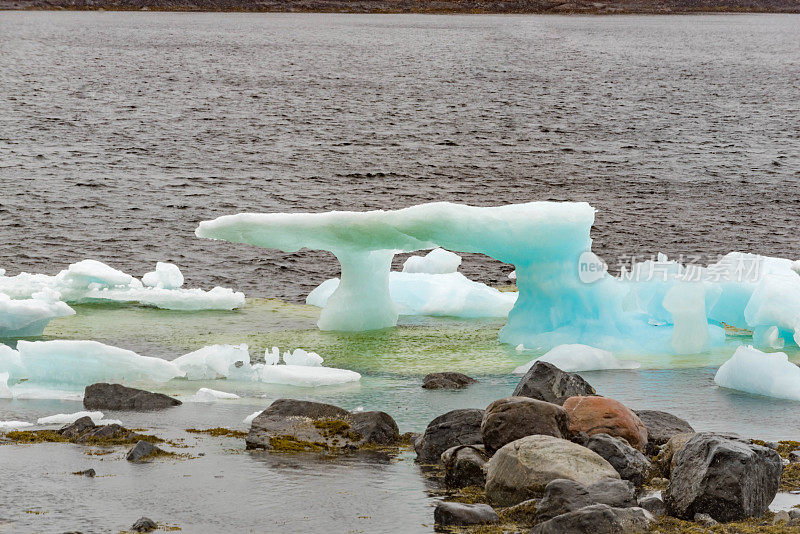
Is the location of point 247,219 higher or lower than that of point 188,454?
higher

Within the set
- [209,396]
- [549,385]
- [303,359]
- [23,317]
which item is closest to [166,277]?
[23,317]

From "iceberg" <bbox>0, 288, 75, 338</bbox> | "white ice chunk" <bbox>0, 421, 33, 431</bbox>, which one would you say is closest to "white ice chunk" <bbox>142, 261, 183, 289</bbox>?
"iceberg" <bbox>0, 288, 75, 338</bbox>

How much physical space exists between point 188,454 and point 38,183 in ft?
92.6

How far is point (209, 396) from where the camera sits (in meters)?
11.6

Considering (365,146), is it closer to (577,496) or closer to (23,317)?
(23,317)

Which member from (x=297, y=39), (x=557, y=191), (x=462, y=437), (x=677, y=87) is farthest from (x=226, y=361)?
(x=297, y=39)

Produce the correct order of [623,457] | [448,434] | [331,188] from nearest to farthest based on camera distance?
1. [623,457]
2. [448,434]
3. [331,188]

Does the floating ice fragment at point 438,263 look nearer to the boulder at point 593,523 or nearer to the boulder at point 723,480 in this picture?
the boulder at point 723,480

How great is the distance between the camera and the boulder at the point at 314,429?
953cm

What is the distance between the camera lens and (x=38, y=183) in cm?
3538

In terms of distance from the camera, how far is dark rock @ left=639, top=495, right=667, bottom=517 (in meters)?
7.79

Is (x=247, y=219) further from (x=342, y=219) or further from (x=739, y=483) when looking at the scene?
(x=739, y=483)

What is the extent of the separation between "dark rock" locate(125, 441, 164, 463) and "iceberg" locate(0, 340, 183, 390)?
3.52 metres

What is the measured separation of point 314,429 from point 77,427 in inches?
83.2
